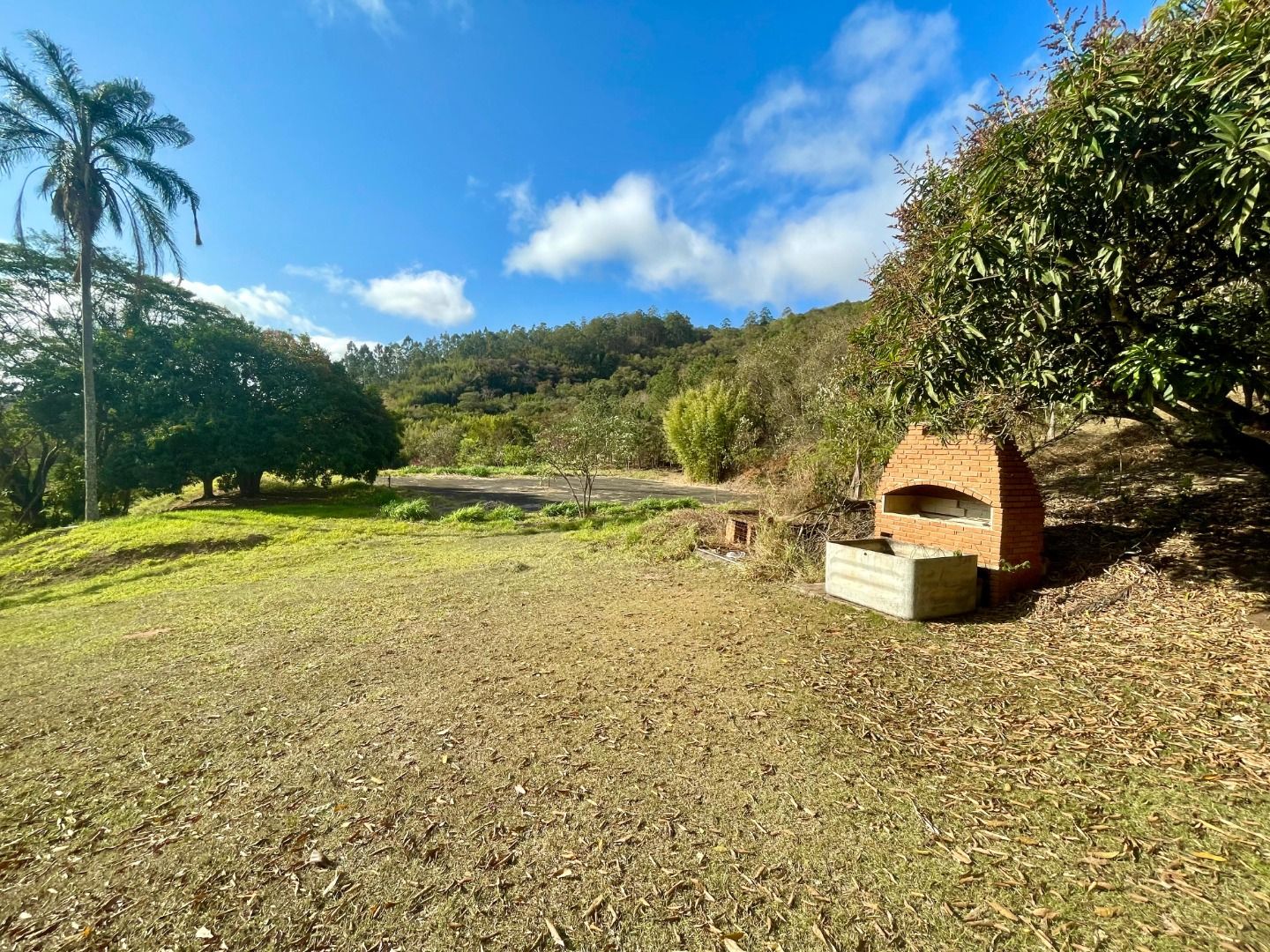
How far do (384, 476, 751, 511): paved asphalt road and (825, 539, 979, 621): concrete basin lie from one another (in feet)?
24.9

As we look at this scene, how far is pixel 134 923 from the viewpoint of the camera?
1655 millimetres

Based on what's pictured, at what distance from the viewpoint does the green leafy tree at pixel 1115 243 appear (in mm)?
2436

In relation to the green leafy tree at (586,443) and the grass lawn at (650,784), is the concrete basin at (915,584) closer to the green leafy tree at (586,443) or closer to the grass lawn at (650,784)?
the grass lawn at (650,784)

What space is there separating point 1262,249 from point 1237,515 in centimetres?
295

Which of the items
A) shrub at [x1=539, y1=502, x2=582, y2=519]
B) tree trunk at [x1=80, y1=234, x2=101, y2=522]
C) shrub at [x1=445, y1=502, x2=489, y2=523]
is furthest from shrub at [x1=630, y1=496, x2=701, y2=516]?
tree trunk at [x1=80, y1=234, x2=101, y2=522]

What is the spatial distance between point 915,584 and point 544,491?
1482cm

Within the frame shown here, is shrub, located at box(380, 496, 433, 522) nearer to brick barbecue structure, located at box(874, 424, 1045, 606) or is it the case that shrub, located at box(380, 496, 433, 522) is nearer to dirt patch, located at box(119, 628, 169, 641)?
dirt patch, located at box(119, 628, 169, 641)

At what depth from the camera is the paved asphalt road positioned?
15039mm

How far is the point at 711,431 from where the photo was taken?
18859mm

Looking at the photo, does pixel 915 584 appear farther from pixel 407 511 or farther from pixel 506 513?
pixel 407 511

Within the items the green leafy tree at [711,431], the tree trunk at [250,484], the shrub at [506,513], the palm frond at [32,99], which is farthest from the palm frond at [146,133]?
the green leafy tree at [711,431]

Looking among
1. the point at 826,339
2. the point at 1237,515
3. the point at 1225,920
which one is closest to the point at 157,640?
the point at 1225,920

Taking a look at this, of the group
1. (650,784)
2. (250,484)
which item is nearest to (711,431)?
(250,484)

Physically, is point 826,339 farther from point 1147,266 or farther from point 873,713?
point 873,713
